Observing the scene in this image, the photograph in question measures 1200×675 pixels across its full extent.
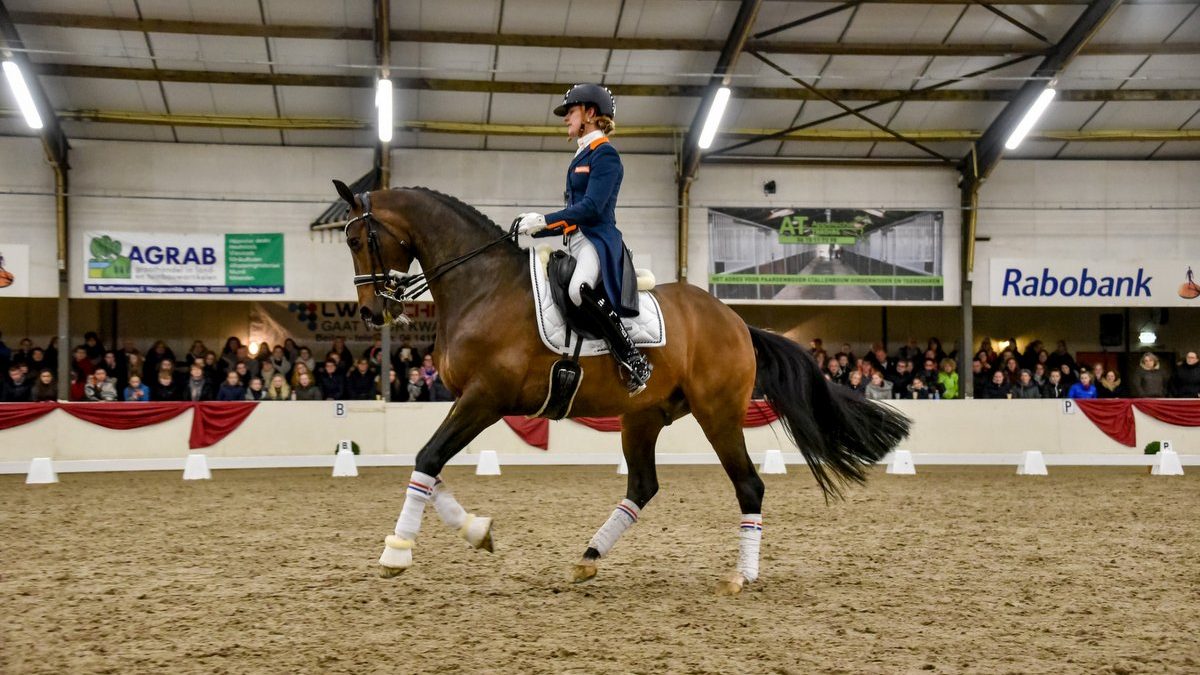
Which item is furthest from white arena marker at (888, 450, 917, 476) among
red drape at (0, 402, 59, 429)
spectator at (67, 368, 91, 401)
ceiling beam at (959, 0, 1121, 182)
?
spectator at (67, 368, 91, 401)

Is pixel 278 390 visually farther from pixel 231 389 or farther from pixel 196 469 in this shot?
pixel 196 469

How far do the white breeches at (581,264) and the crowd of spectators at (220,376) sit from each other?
448 inches

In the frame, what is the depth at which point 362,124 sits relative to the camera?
64.8 feet

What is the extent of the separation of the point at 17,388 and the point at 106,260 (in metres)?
3.34

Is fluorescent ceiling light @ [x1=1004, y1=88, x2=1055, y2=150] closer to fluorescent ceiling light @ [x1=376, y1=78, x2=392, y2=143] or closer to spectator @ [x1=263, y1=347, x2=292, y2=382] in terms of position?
fluorescent ceiling light @ [x1=376, y1=78, x2=392, y2=143]

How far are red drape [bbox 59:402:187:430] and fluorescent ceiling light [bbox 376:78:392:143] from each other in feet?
20.8

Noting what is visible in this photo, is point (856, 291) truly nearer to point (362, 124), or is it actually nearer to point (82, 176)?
point (362, 124)

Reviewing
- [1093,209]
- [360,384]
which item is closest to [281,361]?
[360,384]

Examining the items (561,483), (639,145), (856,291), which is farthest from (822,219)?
(561,483)

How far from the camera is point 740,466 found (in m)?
6.60

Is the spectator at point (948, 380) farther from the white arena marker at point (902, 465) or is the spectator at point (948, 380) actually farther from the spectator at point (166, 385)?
the spectator at point (166, 385)

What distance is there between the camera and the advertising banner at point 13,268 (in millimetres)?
19078

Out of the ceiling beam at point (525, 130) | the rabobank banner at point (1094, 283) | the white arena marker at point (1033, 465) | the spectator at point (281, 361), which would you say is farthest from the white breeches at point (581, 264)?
the rabobank banner at point (1094, 283)

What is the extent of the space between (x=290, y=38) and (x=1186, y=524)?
50.7ft
